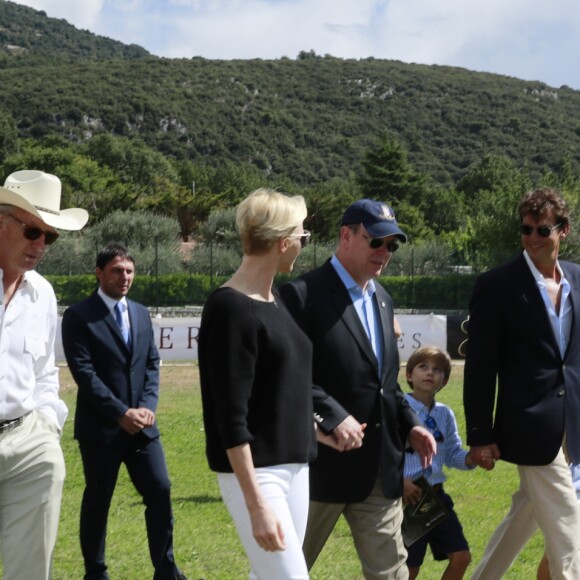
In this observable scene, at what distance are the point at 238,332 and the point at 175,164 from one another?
120011 millimetres

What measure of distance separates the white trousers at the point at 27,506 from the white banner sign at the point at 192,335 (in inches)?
691

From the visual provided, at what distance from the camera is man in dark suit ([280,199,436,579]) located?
480 centimetres

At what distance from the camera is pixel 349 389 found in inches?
189

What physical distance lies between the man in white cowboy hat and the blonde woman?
0.98 metres

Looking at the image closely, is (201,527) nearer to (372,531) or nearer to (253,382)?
(372,531)

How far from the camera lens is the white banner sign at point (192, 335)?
2252 cm

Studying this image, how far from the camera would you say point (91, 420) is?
6.68 metres

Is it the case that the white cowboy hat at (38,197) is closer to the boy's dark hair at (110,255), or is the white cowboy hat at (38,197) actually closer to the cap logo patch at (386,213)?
the cap logo patch at (386,213)

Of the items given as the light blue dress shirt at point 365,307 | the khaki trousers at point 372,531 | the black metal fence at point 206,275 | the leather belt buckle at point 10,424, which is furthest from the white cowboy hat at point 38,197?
the black metal fence at point 206,275

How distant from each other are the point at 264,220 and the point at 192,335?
18805 mm

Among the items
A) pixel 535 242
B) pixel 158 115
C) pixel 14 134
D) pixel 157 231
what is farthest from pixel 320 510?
pixel 158 115

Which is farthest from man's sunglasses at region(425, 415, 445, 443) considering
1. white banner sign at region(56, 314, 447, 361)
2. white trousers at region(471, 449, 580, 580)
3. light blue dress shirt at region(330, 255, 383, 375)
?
white banner sign at region(56, 314, 447, 361)

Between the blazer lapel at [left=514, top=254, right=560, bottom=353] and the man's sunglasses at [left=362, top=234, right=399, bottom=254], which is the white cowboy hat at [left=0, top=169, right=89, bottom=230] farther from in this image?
the blazer lapel at [left=514, top=254, right=560, bottom=353]

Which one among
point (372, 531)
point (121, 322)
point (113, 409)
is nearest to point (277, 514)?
point (372, 531)
